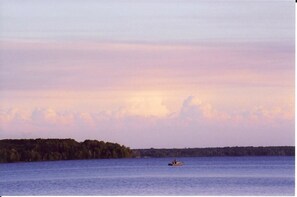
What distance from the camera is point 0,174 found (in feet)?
189

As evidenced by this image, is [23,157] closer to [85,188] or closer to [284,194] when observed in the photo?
[85,188]

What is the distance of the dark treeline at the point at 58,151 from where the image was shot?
2665 inches

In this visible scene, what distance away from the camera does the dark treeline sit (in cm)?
6769

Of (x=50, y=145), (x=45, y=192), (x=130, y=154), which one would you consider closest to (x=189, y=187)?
(x=45, y=192)

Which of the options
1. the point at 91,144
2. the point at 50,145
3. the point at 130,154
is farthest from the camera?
the point at 130,154

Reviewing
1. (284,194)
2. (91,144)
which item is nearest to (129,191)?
(284,194)

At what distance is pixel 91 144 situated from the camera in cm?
7731

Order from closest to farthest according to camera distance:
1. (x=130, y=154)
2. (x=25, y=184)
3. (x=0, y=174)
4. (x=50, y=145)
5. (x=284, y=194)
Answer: (x=284, y=194), (x=25, y=184), (x=0, y=174), (x=50, y=145), (x=130, y=154)

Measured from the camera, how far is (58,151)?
7275 centimetres

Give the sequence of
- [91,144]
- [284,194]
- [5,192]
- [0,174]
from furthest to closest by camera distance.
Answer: [91,144], [0,174], [5,192], [284,194]

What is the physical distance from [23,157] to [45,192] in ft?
108

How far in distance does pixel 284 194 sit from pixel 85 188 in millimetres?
9948

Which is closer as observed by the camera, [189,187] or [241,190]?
[241,190]

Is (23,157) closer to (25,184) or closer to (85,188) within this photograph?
(25,184)
